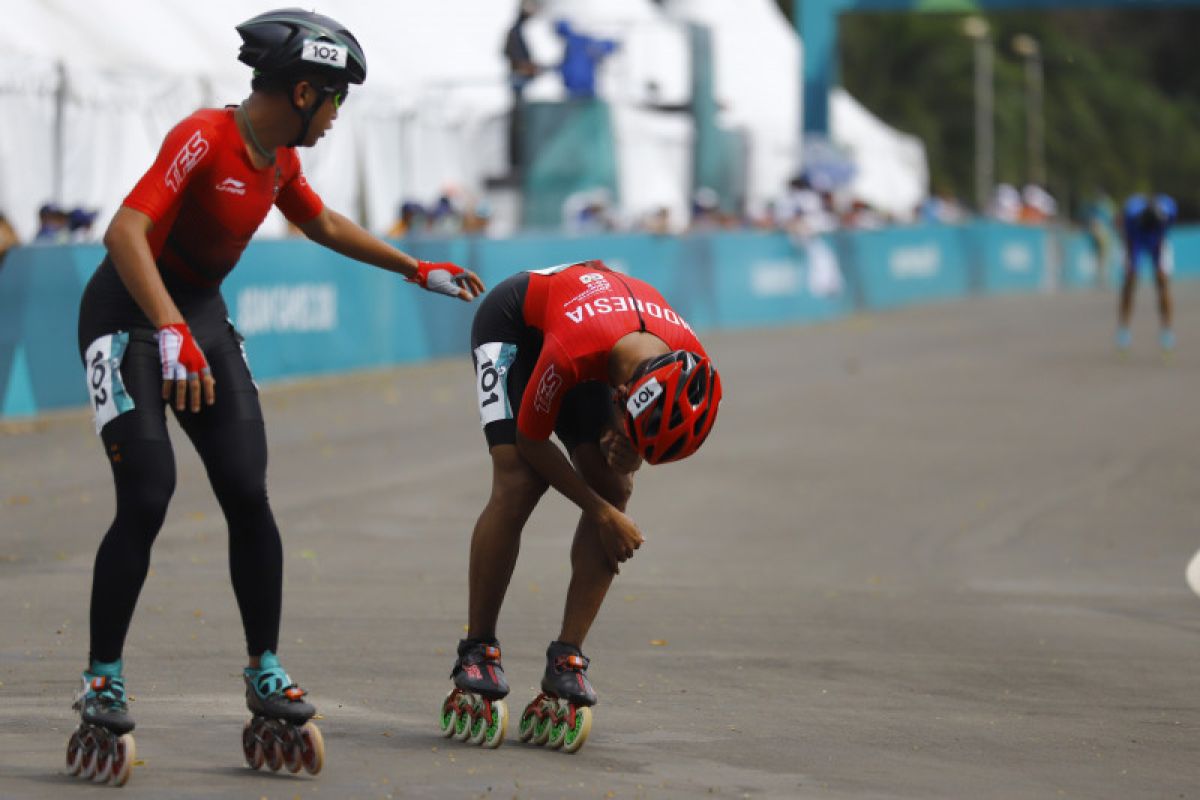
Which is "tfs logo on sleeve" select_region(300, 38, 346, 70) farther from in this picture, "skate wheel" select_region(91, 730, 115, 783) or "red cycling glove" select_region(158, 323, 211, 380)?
"skate wheel" select_region(91, 730, 115, 783)

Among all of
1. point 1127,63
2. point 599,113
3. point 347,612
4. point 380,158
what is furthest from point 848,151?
point 1127,63

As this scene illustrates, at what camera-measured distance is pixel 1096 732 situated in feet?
20.3

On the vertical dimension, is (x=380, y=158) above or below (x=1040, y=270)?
above

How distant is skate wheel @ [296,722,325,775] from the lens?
17.0ft

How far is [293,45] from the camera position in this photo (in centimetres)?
528

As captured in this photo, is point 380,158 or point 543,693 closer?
point 543,693

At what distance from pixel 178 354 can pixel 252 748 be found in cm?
104

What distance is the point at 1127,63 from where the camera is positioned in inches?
3452

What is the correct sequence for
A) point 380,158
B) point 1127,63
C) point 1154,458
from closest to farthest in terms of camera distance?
1. point 1154,458
2. point 380,158
3. point 1127,63

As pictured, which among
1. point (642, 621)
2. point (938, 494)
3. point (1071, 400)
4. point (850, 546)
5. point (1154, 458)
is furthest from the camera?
point (1071, 400)

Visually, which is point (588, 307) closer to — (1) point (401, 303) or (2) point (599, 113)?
(1) point (401, 303)

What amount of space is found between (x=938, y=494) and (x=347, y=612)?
4.89m

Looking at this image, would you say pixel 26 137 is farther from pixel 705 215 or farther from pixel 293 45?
pixel 293 45

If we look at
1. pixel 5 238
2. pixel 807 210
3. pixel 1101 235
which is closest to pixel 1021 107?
pixel 1101 235
